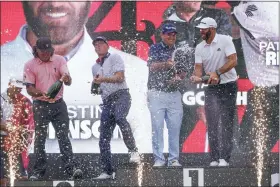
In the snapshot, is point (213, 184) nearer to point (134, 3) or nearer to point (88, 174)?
point (88, 174)

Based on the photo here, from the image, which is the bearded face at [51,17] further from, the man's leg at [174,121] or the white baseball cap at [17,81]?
the man's leg at [174,121]

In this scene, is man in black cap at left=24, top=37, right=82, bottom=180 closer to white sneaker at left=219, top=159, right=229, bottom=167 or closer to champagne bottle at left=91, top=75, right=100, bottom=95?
champagne bottle at left=91, top=75, right=100, bottom=95

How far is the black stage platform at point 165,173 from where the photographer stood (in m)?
3.91

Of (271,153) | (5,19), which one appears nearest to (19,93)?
(5,19)


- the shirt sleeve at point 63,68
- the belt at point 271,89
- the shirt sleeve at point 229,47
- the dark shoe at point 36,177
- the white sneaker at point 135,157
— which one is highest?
the shirt sleeve at point 229,47

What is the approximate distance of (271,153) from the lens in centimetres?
396

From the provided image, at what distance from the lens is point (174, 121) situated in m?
3.93

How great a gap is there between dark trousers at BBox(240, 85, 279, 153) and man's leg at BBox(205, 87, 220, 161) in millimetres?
162

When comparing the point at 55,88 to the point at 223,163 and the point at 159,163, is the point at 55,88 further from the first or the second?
the point at 223,163

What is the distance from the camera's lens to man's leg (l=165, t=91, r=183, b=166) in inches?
155

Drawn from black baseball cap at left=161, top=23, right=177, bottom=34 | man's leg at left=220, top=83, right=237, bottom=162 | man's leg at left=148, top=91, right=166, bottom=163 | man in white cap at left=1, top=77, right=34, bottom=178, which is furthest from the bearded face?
man's leg at left=220, top=83, right=237, bottom=162

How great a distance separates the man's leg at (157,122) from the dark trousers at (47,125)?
0.53 m

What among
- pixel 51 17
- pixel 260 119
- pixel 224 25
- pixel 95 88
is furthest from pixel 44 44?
pixel 260 119

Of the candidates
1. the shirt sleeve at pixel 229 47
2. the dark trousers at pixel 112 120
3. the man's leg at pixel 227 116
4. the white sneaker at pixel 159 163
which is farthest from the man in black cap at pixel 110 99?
the shirt sleeve at pixel 229 47
